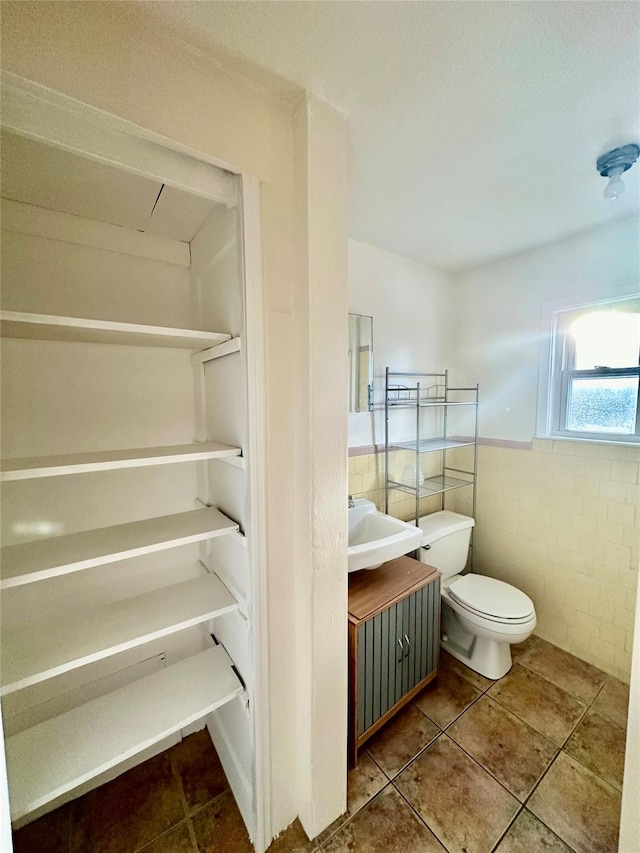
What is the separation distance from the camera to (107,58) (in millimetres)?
704

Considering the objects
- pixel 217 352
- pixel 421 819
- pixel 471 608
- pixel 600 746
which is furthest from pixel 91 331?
pixel 600 746

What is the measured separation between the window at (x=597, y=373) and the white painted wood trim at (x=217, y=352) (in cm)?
193

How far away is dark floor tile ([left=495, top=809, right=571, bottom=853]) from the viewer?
104 centimetres

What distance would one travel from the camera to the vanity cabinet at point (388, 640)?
125 cm

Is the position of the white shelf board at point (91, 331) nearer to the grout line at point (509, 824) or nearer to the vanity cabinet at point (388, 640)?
the vanity cabinet at point (388, 640)

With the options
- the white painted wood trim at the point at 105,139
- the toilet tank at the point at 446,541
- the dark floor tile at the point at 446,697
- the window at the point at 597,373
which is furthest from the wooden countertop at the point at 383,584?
the white painted wood trim at the point at 105,139

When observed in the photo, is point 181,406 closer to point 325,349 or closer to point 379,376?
point 325,349

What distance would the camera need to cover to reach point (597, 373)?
1788mm

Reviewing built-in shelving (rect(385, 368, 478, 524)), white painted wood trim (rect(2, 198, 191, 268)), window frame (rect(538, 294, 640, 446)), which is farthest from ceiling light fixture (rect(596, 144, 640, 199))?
white painted wood trim (rect(2, 198, 191, 268))

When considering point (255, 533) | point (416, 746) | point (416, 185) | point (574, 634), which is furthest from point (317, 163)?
point (574, 634)

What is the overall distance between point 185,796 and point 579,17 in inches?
104

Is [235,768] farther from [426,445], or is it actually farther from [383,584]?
[426,445]

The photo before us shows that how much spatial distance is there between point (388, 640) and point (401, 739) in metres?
0.47

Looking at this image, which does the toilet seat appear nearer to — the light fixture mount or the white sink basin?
the white sink basin
